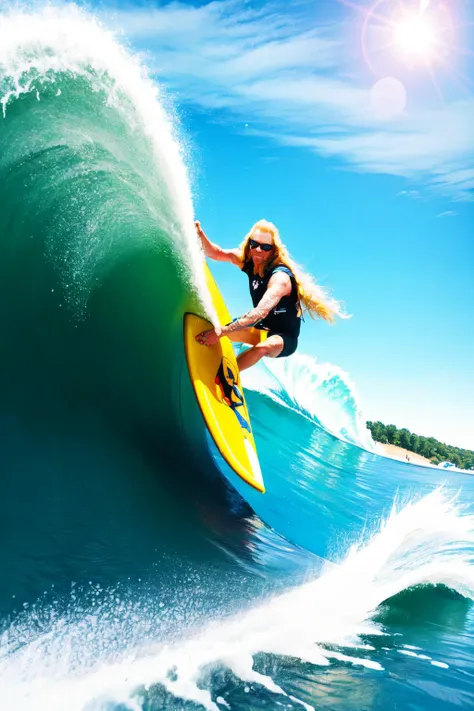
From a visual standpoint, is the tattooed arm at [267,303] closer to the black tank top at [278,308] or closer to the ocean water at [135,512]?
the black tank top at [278,308]

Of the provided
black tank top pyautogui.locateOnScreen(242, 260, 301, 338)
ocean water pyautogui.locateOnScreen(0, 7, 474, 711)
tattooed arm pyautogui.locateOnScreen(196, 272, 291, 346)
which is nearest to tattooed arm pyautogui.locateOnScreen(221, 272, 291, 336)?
tattooed arm pyautogui.locateOnScreen(196, 272, 291, 346)

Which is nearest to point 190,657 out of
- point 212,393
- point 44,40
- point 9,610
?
point 9,610

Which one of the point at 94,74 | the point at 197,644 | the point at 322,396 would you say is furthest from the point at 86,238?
the point at 322,396

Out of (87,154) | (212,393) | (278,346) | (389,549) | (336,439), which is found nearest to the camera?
(87,154)

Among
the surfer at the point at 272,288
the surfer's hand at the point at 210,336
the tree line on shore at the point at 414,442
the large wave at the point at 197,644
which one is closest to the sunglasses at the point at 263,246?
the surfer at the point at 272,288

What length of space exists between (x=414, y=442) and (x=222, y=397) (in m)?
50.8

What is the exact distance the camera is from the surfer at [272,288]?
5.00 m

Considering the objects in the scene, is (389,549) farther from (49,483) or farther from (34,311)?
(34,311)

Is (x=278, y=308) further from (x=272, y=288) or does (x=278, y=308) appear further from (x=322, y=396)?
(x=322, y=396)

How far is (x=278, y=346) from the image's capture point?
17.1 ft

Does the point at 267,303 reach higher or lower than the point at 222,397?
higher

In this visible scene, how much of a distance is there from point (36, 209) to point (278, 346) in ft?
7.97

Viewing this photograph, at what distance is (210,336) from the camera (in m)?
4.52

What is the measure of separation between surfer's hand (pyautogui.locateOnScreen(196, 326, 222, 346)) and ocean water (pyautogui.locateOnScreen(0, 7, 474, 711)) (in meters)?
0.40
